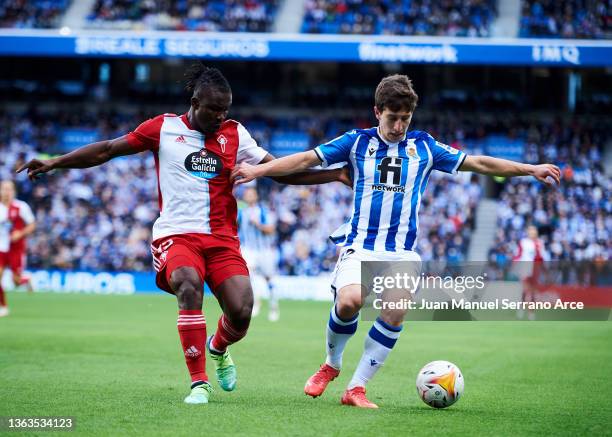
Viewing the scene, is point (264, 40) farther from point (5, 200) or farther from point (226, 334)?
point (226, 334)

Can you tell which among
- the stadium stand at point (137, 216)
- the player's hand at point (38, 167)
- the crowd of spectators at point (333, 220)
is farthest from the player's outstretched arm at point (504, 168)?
the stadium stand at point (137, 216)

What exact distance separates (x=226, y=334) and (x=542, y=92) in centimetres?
3006

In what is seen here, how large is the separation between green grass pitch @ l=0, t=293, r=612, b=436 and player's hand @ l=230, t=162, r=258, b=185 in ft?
5.76

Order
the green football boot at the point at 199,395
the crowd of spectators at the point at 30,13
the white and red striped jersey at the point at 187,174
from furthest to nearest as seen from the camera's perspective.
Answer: the crowd of spectators at the point at 30,13
the white and red striped jersey at the point at 187,174
the green football boot at the point at 199,395

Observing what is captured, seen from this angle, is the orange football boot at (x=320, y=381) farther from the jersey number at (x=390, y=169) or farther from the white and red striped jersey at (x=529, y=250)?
the white and red striped jersey at (x=529, y=250)

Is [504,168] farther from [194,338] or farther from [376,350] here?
[194,338]

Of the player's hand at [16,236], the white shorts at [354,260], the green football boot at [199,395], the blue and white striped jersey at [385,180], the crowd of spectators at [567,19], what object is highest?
the crowd of spectators at [567,19]

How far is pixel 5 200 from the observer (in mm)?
17562

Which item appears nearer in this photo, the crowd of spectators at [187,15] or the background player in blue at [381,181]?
the background player in blue at [381,181]

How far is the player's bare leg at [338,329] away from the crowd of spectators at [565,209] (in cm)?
1898

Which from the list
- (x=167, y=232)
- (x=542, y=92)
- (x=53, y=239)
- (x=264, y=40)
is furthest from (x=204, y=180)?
(x=542, y=92)

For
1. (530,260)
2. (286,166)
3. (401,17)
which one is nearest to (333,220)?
(401,17)

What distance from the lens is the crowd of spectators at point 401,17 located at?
33.8 m

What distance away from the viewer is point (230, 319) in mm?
7730
